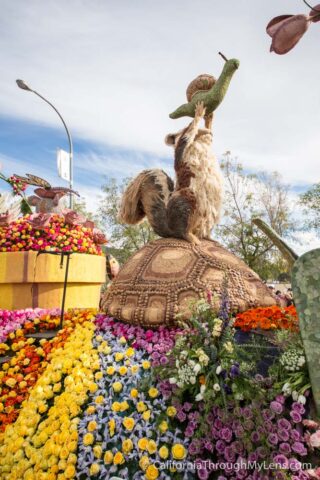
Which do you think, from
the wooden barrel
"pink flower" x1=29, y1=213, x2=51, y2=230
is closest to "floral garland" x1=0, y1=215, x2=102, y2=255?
"pink flower" x1=29, y1=213, x2=51, y2=230

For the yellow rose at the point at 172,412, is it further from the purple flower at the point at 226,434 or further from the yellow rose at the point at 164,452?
the purple flower at the point at 226,434

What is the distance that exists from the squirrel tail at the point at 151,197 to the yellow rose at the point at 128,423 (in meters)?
1.61

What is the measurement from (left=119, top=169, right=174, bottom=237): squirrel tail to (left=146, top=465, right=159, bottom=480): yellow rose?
72.6 inches

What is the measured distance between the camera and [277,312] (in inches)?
94.7

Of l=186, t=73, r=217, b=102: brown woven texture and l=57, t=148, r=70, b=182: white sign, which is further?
l=57, t=148, r=70, b=182: white sign

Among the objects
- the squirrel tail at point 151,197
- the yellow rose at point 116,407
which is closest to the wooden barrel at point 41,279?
the squirrel tail at point 151,197

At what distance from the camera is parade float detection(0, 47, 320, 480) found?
5.31 feet

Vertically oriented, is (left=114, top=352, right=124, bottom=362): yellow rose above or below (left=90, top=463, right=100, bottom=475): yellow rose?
above

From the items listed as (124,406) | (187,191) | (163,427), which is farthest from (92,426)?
(187,191)

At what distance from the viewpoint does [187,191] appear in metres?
2.96

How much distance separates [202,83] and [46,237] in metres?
2.53

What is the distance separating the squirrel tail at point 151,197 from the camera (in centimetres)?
316

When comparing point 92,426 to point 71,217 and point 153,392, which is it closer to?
point 153,392

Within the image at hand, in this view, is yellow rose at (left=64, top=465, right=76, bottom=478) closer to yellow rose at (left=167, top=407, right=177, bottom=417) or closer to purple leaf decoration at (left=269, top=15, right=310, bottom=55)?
yellow rose at (left=167, top=407, right=177, bottom=417)
